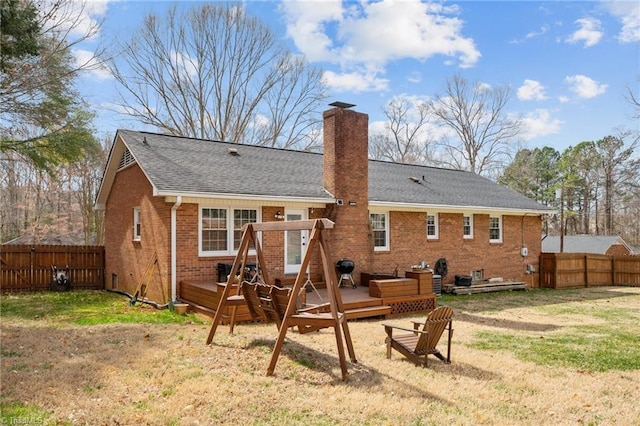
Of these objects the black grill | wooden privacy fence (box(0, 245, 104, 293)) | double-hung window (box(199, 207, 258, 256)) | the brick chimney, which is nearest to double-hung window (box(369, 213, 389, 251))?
the brick chimney

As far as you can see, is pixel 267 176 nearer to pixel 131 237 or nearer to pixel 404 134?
pixel 131 237

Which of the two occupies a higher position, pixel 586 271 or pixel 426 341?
pixel 426 341

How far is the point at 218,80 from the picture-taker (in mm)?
30266

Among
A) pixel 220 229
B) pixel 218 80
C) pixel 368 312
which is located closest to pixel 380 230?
pixel 368 312

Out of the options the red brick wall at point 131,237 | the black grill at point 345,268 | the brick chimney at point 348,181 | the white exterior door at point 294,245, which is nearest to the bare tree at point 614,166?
the brick chimney at point 348,181

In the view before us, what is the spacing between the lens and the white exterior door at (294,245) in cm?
1319

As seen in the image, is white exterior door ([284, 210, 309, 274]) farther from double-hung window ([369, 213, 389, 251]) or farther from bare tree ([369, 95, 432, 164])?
bare tree ([369, 95, 432, 164])

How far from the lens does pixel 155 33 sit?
2909 centimetres

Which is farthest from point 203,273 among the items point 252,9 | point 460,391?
point 252,9

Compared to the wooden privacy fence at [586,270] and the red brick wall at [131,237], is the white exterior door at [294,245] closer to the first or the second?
the red brick wall at [131,237]

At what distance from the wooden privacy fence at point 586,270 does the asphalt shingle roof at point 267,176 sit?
7.87 ft

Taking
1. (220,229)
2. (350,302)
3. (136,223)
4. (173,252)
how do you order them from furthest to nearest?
(136,223), (220,229), (173,252), (350,302)

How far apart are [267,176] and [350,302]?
5249 mm

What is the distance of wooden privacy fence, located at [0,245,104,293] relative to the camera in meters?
14.8
